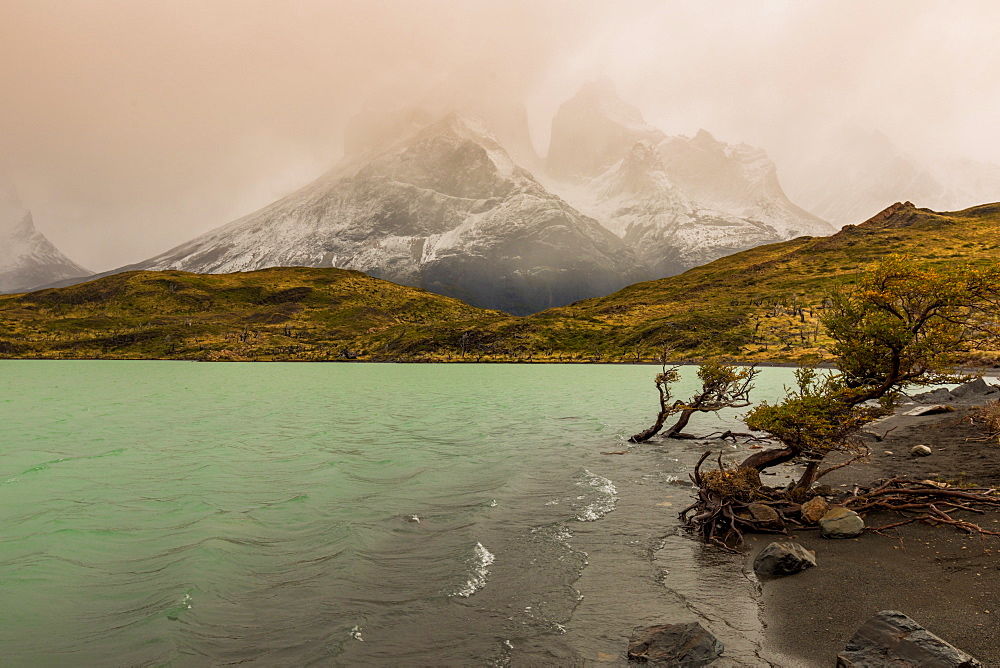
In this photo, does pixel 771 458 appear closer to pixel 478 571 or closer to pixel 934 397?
pixel 478 571

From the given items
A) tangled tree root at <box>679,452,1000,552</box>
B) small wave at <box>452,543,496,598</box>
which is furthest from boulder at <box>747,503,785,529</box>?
small wave at <box>452,543,496,598</box>

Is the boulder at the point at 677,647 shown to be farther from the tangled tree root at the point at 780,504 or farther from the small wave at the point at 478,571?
the tangled tree root at the point at 780,504

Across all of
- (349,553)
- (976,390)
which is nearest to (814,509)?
(349,553)

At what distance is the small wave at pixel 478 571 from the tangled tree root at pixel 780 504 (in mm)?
7853

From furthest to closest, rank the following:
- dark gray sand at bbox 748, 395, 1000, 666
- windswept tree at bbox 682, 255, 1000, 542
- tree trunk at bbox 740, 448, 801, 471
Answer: tree trunk at bbox 740, 448, 801, 471 < windswept tree at bbox 682, 255, 1000, 542 < dark gray sand at bbox 748, 395, 1000, 666

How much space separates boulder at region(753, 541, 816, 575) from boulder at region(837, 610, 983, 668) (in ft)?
16.5

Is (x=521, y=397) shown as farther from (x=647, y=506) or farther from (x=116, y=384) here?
(x=116, y=384)

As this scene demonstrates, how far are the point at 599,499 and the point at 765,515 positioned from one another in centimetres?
708

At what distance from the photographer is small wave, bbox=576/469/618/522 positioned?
68.4 ft

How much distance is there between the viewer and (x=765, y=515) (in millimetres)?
18359

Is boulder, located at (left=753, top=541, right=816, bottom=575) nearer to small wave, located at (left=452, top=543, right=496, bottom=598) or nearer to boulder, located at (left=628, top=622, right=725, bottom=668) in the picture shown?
boulder, located at (left=628, top=622, right=725, bottom=668)

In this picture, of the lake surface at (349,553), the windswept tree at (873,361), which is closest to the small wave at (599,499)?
the lake surface at (349,553)

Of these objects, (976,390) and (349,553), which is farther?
(976,390)

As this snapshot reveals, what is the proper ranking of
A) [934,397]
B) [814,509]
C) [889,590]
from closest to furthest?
[889,590] < [814,509] < [934,397]
